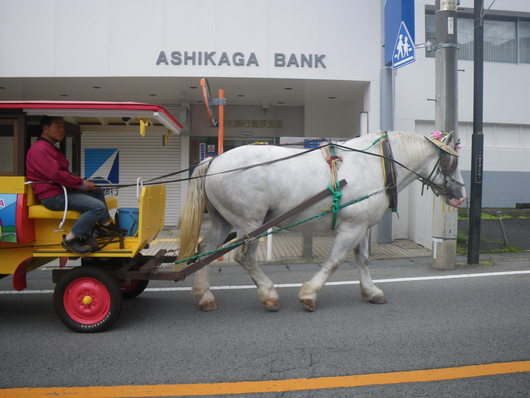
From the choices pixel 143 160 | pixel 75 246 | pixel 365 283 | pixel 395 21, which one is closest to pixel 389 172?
pixel 365 283

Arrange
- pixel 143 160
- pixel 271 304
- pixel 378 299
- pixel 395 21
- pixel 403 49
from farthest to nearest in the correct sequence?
pixel 143 160
pixel 395 21
pixel 403 49
pixel 378 299
pixel 271 304

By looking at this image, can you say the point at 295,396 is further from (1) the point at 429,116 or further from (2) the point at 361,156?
(1) the point at 429,116

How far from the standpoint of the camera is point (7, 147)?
13.3ft

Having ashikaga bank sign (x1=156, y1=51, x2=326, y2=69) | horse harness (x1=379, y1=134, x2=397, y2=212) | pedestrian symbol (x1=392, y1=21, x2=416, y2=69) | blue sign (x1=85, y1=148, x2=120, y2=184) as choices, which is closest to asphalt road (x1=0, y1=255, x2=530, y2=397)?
horse harness (x1=379, y1=134, x2=397, y2=212)

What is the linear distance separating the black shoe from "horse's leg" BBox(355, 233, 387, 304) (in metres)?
2.92

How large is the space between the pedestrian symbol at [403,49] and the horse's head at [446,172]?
116 inches

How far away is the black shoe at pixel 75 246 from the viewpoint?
395cm

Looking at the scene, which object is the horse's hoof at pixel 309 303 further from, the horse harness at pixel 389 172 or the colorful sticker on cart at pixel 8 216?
the colorful sticker on cart at pixel 8 216

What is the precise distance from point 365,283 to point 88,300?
2979 millimetres

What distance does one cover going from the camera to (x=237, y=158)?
4.52m

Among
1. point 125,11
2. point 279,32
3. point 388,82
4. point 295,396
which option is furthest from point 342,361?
point 125,11

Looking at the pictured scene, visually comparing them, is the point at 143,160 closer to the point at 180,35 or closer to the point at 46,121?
the point at 180,35

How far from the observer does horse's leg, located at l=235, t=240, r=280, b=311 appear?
179 inches

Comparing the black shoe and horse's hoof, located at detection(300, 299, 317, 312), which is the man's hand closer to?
the black shoe
